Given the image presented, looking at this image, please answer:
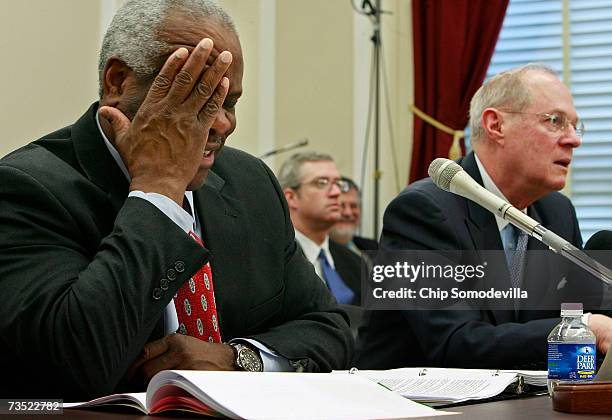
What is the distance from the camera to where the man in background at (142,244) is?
4.83 feet

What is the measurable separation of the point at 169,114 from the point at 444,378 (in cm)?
67

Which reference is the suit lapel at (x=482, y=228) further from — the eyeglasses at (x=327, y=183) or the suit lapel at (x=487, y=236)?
the eyeglasses at (x=327, y=183)

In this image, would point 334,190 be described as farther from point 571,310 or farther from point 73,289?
point 73,289

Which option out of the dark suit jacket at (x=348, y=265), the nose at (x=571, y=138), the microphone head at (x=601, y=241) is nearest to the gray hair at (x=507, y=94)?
the nose at (x=571, y=138)

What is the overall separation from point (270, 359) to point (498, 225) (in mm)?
1126

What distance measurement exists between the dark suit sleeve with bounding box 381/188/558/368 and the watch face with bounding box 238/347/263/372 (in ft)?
2.51

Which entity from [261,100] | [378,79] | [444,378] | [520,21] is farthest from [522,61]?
[444,378]

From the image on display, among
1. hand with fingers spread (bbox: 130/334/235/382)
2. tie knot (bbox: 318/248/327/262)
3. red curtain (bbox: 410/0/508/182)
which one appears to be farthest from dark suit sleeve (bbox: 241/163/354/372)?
red curtain (bbox: 410/0/508/182)

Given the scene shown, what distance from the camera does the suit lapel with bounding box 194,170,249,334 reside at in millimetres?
1819

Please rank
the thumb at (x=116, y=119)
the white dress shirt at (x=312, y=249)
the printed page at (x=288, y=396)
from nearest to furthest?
the printed page at (x=288, y=396)
the thumb at (x=116, y=119)
the white dress shirt at (x=312, y=249)

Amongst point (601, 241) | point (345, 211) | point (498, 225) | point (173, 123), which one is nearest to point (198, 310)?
point (173, 123)

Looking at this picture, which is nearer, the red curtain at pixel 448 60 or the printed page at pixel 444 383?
the printed page at pixel 444 383

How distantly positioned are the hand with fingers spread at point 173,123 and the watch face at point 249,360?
0.29 metres

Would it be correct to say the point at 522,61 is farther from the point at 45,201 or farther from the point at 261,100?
the point at 45,201
